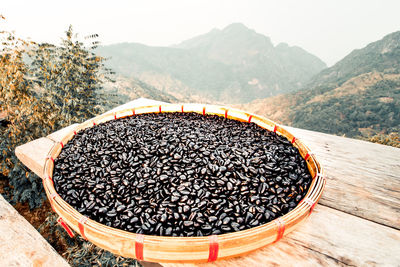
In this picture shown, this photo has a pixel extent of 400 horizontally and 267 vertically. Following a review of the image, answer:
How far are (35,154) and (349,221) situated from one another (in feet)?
11.1

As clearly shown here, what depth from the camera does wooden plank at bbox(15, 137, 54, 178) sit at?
247cm

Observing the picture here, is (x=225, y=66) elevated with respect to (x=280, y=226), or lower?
elevated

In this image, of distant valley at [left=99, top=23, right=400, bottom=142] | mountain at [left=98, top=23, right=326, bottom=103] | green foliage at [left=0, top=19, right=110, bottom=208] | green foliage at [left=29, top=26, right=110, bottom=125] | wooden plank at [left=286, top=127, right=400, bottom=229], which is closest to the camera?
wooden plank at [left=286, top=127, right=400, bottom=229]

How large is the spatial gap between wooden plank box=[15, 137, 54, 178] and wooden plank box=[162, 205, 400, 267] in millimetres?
2073

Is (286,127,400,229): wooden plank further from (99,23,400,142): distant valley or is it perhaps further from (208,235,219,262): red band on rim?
(99,23,400,142): distant valley

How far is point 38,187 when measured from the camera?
13.5ft

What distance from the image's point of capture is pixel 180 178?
1.65 metres

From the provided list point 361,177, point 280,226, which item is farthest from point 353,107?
point 280,226

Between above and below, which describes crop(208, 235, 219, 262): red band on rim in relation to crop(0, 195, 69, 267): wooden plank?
above

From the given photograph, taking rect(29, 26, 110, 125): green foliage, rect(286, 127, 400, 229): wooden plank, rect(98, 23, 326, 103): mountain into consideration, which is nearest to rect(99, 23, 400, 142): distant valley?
rect(98, 23, 326, 103): mountain

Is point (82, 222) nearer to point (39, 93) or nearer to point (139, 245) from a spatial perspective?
point (139, 245)

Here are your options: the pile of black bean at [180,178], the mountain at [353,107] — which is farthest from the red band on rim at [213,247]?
the mountain at [353,107]

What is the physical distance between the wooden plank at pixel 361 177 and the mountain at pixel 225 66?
8669 cm

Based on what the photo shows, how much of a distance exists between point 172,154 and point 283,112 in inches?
1520
